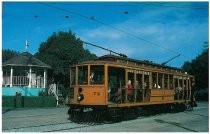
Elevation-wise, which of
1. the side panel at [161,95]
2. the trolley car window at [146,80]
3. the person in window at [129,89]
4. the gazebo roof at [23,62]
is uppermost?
the gazebo roof at [23,62]

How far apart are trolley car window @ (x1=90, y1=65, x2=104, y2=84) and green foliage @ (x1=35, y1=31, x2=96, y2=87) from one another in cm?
2595

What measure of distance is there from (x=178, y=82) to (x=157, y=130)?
10688 millimetres

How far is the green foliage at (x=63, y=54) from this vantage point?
4319 cm

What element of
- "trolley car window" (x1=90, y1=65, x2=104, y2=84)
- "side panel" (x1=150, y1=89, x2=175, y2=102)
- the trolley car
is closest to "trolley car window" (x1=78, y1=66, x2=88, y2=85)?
the trolley car

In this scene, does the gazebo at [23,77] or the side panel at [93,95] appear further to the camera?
the gazebo at [23,77]

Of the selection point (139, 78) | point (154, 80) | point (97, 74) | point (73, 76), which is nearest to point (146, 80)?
point (139, 78)

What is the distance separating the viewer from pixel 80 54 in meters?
43.8

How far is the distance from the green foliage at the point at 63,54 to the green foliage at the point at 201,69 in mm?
16003

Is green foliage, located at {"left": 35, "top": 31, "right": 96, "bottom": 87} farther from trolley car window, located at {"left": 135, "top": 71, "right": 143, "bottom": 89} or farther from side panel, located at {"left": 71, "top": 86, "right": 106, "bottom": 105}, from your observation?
side panel, located at {"left": 71, "top": 86, "right": 106, "bottom": 105}

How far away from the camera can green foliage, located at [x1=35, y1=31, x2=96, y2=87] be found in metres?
43.2

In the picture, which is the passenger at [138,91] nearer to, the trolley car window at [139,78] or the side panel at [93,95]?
the trolley car window at [139,78]

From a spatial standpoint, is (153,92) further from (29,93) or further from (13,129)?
(29,93)

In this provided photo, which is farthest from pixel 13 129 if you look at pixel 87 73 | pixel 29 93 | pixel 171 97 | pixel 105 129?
pixel 29 93

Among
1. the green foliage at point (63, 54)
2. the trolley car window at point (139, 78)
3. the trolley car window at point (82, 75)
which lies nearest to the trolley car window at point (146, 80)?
the trolley car window at point (139, 78)
